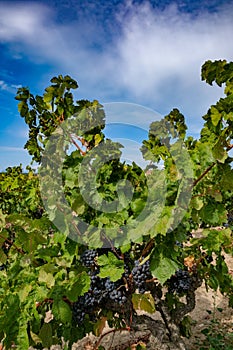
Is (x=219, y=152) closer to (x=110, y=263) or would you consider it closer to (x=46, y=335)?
(x=110, y=263)

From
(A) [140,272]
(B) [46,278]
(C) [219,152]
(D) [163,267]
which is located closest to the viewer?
(C) [219,152]

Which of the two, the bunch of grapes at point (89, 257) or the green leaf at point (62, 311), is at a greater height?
the bunch of grapes at point (89, 257)

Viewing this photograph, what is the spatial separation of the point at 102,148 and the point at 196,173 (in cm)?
67

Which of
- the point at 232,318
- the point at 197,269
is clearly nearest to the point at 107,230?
the point at 197,269

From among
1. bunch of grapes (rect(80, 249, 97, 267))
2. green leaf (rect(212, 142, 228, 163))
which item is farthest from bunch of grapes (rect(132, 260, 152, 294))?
green leaf (rect(212, 142, 228, 163))

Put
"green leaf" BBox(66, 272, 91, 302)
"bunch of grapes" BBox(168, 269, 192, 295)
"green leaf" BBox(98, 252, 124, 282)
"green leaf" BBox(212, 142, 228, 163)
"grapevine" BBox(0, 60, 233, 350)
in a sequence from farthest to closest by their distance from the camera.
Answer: "bunch of grapes" BBox(168, 269, 192, 295), "green leaf" BBox(98, 252, 124, 282), "green leaf" BBox(66, 272, 91, 302), "grapevine" BBox(0, 60, 233, 350), "green leaf" BBox(212, 142, 228, 163)

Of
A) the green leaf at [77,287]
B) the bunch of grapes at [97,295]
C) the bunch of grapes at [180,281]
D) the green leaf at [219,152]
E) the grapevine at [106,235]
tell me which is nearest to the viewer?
the green leaf at [219,152]

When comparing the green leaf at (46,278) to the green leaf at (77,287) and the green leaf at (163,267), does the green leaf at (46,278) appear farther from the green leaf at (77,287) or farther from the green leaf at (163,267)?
the green leaf at (163,267)

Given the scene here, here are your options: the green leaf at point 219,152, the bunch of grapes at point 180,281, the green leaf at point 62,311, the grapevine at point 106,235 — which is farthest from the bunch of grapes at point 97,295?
the green leaf at point 219,152

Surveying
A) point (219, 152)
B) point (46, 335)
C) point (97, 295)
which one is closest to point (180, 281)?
point (97, 295)

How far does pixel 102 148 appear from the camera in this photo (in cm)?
254

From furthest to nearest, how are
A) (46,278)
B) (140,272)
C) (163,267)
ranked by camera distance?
(140,272)
(46,278)
(163,267)

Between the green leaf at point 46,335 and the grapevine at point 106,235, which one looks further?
the green leaf at point 46,335

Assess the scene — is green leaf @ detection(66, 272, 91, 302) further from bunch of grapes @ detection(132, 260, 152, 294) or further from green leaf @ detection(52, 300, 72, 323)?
bunch of grapes @ detection(132, 260, 152, 294)
